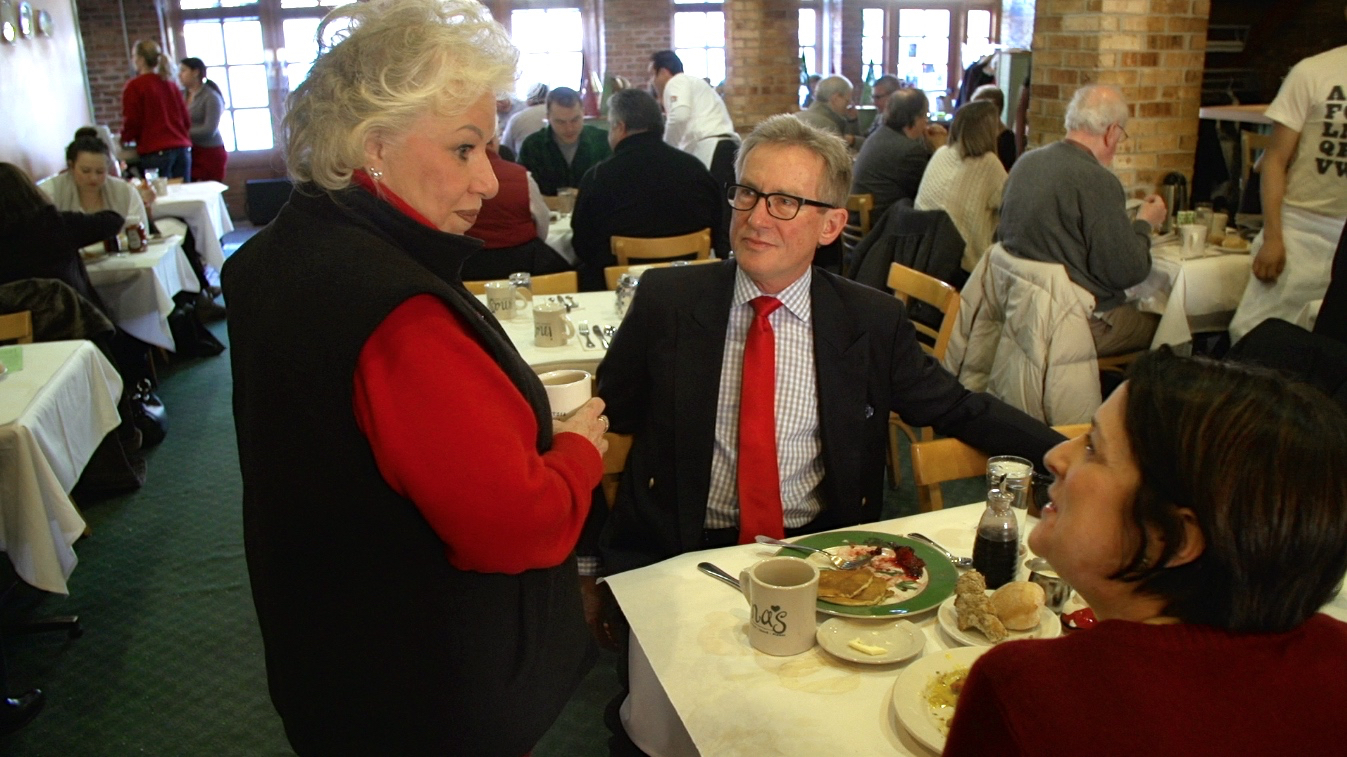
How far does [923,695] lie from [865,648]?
0.12 metres

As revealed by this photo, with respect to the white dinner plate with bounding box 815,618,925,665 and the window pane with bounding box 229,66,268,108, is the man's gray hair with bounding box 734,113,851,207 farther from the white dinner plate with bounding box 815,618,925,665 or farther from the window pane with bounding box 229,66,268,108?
the window pane with bounding box 229,66,268,108

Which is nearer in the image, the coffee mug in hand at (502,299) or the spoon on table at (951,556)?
the spoon on table at (951,556)

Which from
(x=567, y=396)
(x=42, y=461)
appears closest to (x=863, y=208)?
(x=42, y=461)

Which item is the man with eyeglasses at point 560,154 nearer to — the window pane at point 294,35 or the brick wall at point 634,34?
the brick wall at point 634,34

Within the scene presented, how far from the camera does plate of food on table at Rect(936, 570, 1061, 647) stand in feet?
4.54

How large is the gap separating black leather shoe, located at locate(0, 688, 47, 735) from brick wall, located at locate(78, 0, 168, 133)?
29.4ft

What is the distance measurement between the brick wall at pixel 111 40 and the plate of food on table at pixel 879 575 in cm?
1051

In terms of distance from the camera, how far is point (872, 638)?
4.51ft

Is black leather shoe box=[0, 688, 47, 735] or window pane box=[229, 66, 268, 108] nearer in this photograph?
black leather shoe box=[0, 688, 47, 735]

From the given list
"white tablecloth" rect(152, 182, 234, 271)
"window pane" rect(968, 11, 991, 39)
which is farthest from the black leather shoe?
"window pane" rect(968, 11, 991, 39)

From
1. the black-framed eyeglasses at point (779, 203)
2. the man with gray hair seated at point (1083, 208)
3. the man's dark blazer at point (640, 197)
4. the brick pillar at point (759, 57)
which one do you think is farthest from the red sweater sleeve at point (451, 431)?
the brick pillar at point (759, 57)

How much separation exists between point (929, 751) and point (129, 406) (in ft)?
13.6

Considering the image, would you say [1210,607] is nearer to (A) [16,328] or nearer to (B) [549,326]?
(B) [549,326]

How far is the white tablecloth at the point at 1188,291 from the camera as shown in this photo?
389 cm
